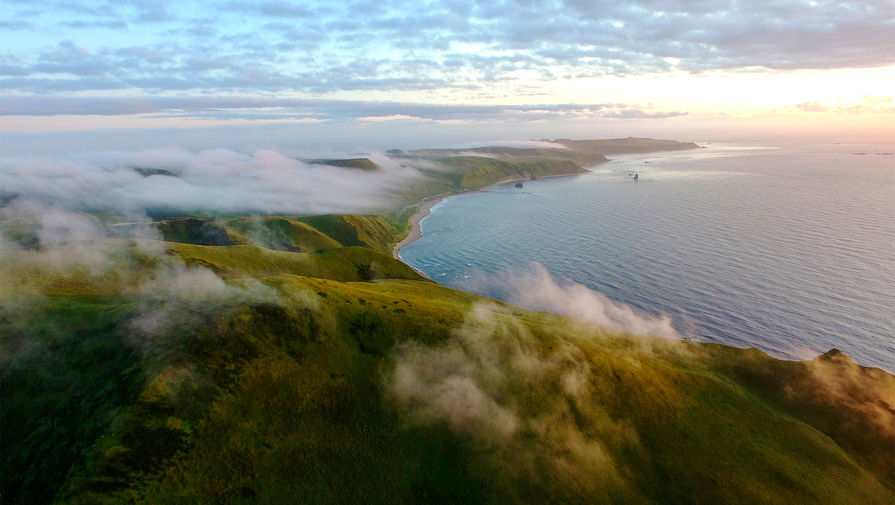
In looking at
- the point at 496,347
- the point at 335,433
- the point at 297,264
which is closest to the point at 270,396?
the point at 335,433

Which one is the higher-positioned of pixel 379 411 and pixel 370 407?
pixel 370 407

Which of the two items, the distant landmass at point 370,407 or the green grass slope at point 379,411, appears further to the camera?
the distant landmass at point 370,407

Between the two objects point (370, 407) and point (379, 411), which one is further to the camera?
point (370, 407)

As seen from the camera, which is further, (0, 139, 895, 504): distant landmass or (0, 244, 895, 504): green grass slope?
(0, 139, 895, 504): distant landmass
